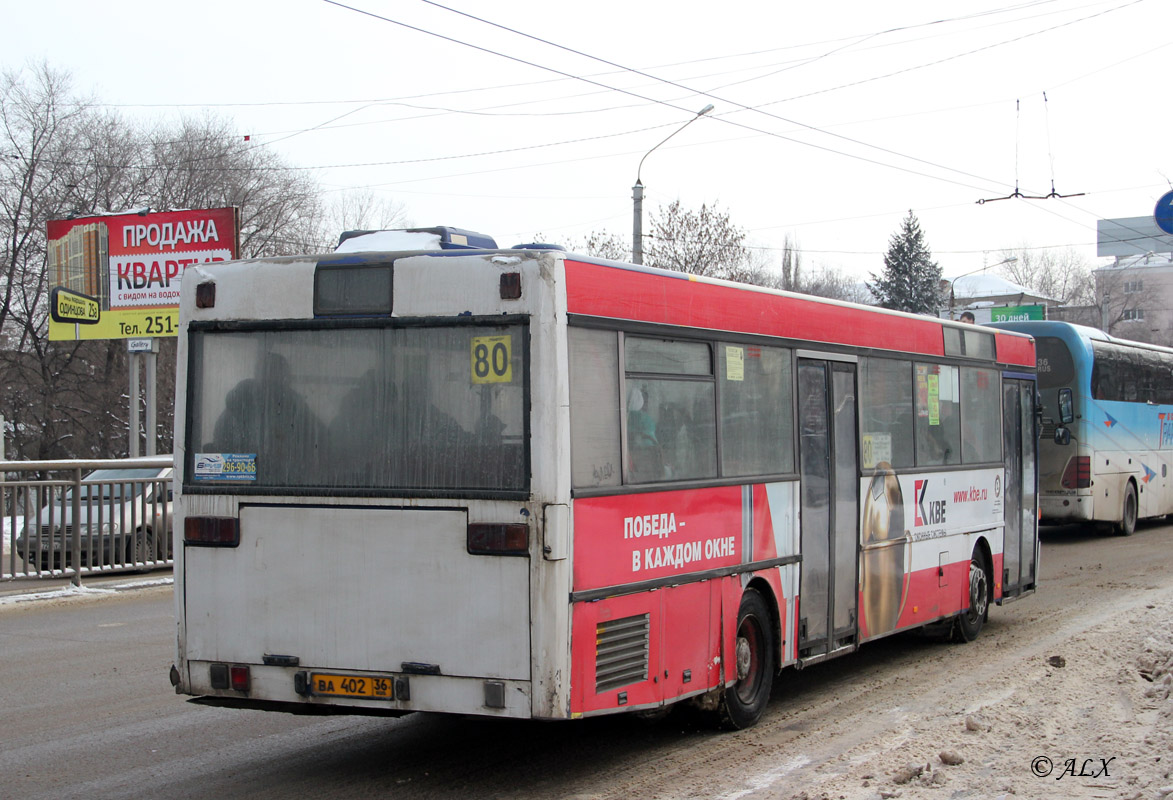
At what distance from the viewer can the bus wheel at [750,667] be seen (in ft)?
25.5

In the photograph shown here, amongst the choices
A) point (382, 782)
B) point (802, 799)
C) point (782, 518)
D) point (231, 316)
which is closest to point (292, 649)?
point (382, 782)

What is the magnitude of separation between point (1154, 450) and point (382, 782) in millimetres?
22421

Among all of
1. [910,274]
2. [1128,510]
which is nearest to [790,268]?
[910,274]

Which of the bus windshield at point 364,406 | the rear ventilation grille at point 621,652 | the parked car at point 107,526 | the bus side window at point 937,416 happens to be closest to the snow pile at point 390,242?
the bus windshield at point 364,406

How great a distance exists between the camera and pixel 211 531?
6688 millimetres

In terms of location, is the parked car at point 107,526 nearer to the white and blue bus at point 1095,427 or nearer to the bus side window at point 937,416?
the bus side window at point 937,416

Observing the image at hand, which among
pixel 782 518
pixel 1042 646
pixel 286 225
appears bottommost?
pixel 1042 646

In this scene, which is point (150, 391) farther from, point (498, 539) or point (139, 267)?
point (498, 539)

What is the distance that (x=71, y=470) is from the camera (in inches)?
575

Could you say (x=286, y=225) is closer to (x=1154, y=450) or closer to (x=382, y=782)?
(x=1154, y=450)

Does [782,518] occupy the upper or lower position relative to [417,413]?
lower

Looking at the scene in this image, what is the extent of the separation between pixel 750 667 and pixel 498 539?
8.76 ft

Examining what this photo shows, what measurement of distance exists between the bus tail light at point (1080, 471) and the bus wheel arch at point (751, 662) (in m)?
15.6

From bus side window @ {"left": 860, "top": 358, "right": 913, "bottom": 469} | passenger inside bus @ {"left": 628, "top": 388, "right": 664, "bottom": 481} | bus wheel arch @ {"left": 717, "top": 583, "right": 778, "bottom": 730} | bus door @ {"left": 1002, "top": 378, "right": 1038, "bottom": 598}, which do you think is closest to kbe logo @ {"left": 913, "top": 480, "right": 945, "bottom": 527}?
bus side window @ {"left": 860, "top": 358, "right": 913, "bottom": 469}
